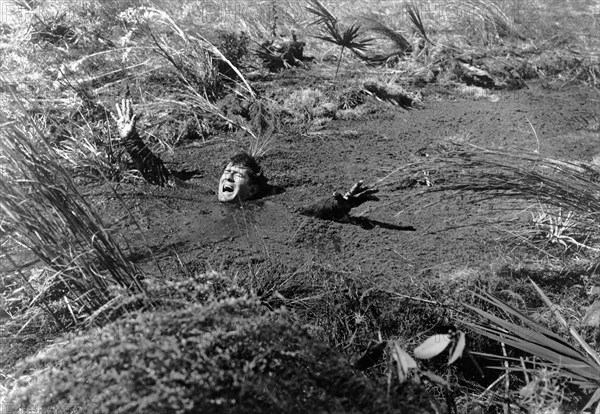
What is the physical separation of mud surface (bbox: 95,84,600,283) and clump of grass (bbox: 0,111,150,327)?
0.79ft

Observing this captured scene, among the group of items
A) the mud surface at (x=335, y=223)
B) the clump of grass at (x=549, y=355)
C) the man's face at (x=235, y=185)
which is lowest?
the clump of grass at (x=549, y=355)

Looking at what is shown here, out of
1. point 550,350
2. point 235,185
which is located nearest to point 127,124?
point 235,185

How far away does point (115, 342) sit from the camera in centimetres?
215

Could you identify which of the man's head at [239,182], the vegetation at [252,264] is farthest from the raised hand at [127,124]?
the man's head at [239,182]

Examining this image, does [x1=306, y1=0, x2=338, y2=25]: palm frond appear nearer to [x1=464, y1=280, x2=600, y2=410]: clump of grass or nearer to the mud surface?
the mud surface

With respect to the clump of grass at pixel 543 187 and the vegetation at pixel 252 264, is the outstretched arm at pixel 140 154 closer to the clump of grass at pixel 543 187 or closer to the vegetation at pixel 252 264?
the vegetation at pixel 252 264

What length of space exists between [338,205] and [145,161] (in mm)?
1258

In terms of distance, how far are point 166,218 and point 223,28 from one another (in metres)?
3.32

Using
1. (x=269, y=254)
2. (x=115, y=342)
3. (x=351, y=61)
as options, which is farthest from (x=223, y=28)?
(x=115, y=342)

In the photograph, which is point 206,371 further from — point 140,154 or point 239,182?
point 140,154

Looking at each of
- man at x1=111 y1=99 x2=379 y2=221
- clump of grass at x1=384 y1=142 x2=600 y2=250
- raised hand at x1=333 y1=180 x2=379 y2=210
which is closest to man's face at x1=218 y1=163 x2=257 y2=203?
man at x1=111 y1=99 x2=379 y2=221

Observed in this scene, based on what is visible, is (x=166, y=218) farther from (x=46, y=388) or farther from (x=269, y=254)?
(x=46, y=388)

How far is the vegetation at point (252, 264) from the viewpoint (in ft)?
7.16

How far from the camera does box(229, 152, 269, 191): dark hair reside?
395 centimetres
